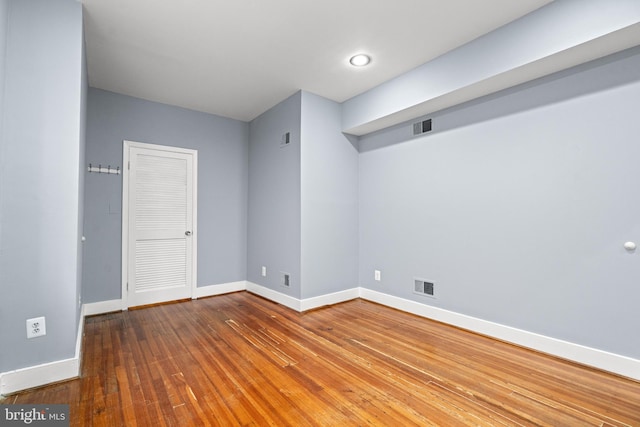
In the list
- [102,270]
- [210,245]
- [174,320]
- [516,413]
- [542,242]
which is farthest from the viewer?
[210,245]

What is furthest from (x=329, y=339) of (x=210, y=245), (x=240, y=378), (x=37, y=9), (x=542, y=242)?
(x=37, y=9)

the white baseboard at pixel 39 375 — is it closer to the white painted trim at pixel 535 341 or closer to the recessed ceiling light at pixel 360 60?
the white painted trim at pixel 535 341

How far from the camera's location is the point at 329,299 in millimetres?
4055

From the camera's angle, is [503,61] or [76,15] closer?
[76,15]

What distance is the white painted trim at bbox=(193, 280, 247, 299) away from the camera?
4474mm

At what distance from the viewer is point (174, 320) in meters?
3.48

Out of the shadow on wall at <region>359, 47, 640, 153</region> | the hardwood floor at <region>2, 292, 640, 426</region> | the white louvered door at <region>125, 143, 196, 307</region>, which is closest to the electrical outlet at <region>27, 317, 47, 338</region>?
the hardwood floor at <region>2, 292, 640, 426</region>

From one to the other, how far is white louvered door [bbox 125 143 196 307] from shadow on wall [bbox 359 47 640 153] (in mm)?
3197

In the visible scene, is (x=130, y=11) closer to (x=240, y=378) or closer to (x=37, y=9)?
(x=37, y=9)

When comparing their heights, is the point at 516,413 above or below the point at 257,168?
below

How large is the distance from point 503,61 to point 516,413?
2.61 meters

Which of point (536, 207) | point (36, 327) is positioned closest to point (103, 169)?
point (36, 327)

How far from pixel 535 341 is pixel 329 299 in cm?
226

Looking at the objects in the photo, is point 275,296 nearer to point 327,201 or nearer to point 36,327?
point 327,201
